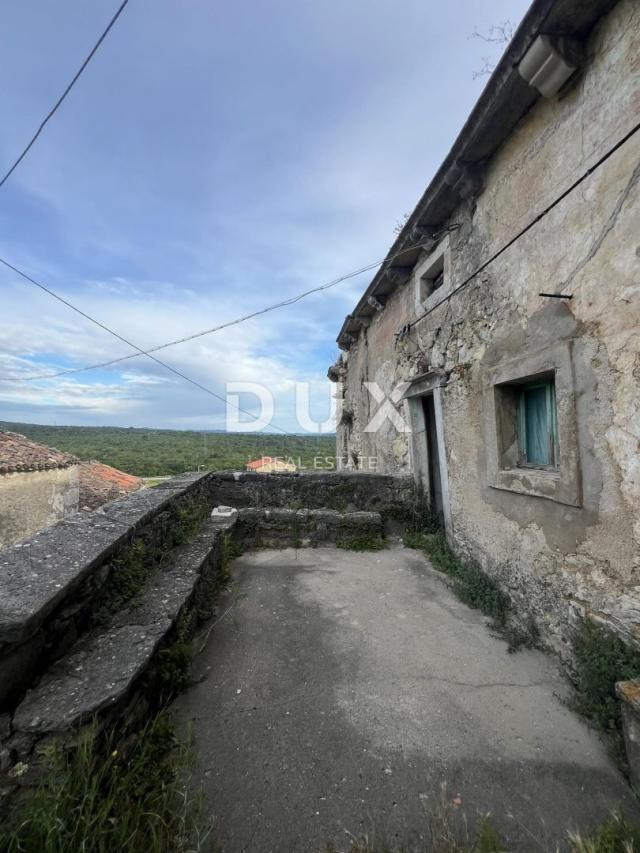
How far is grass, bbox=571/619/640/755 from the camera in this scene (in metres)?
2.07

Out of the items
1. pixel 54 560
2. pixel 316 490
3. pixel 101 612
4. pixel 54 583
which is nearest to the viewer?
pixel 54 583

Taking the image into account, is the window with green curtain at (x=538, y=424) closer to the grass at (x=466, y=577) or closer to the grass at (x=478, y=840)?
the grass at (x=466, y=577)

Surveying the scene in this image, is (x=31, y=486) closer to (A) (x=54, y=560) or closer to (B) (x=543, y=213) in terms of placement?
(A) (x=54, y=560)

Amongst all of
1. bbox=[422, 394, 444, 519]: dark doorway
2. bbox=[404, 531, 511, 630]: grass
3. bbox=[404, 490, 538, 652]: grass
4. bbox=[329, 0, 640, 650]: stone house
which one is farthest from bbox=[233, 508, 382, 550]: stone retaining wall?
bbox=[329, 0, 640, 650]: stone house

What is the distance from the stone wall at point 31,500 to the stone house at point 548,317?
10.2 metres

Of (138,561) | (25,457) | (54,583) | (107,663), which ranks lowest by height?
(107,663)

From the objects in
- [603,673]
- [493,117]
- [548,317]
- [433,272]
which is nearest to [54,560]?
[603,673]

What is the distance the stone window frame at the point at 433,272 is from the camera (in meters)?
4.53

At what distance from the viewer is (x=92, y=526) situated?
2.77m

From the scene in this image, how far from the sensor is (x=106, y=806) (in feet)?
4.50

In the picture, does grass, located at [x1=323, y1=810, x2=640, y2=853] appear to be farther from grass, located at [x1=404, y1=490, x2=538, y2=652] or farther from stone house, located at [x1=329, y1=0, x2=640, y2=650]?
grass, located at [x1=404, y1=490, x2=538, y2=652]

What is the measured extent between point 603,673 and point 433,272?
187 inches

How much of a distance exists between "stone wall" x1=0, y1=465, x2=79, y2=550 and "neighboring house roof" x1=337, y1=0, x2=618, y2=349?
10.5 meters

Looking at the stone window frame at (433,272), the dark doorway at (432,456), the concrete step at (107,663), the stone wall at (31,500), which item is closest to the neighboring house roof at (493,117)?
the stone window frame at (433,272)
